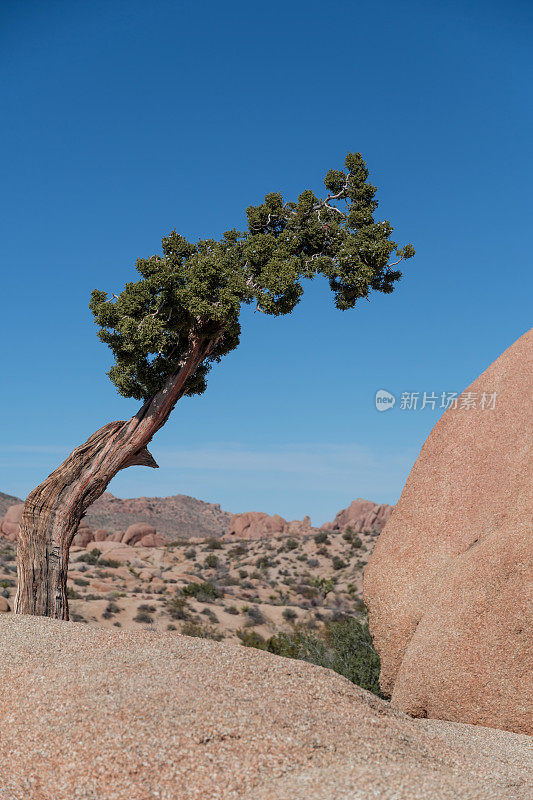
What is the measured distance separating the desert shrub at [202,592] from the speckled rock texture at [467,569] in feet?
73.3

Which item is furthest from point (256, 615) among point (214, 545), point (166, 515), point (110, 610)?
point (166, 515)

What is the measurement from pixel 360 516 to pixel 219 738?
71.3 m

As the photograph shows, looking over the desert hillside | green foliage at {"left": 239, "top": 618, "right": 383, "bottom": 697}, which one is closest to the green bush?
the desert hillside

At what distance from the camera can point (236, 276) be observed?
46.5 feet

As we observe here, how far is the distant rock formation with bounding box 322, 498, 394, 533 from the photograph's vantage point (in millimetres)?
70938

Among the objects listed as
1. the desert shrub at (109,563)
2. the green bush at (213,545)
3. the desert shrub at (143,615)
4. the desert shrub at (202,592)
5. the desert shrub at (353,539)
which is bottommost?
the desert shrub at (143,615)

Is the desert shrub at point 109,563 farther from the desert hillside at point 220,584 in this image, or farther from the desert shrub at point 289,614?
the desert shrub at point 289,614

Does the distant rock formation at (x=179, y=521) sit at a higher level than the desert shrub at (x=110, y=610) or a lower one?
higher

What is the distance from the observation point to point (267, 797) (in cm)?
501

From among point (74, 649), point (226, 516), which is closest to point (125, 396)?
point (74, 649)

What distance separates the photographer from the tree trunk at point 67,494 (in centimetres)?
1300

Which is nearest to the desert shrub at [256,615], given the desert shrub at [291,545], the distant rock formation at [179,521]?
the desert shrub at [291,545]

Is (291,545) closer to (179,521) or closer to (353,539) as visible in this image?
(353,539)

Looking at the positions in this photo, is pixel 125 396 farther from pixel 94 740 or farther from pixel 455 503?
pixel 94 740
